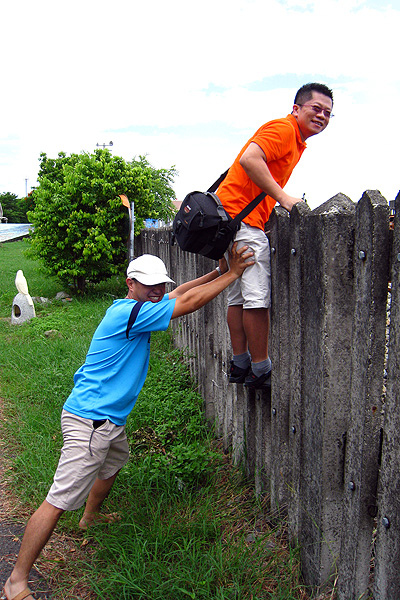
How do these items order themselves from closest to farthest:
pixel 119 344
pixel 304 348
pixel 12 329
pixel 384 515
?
pixel 384 515
pixel 304 348
pixel 119 344
pixel 12 329

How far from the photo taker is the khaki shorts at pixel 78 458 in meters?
2.75

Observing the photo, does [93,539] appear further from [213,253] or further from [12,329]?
[12,329]

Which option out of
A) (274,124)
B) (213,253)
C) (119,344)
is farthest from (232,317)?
(274,124)

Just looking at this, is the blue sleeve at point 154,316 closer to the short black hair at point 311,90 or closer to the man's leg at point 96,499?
the man's leg at point 96,499

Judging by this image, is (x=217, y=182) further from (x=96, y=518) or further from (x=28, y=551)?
(x=28, y=551)

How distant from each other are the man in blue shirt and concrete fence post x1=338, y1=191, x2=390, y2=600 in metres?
0.95

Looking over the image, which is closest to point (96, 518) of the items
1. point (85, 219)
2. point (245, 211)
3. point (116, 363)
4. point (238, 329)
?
point (116, 363)

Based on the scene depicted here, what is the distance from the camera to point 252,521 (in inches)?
120

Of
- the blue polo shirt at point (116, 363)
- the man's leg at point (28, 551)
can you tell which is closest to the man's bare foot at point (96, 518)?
the man's leg at point (28, 551)

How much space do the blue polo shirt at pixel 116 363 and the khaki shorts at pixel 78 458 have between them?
6 centimetres

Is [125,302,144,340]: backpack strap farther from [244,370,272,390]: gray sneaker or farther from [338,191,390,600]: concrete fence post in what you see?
[338,191,390,600]: concrete fence post

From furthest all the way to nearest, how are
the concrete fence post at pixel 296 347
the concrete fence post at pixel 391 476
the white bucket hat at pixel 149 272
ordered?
the white bucket hat at pixel 149 272 → the concrete fence post at pixel 296 347 → the concrete fence post at pixel 391 476

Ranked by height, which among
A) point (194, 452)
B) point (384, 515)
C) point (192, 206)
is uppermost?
point (192, 206)

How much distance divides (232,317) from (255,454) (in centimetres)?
91
